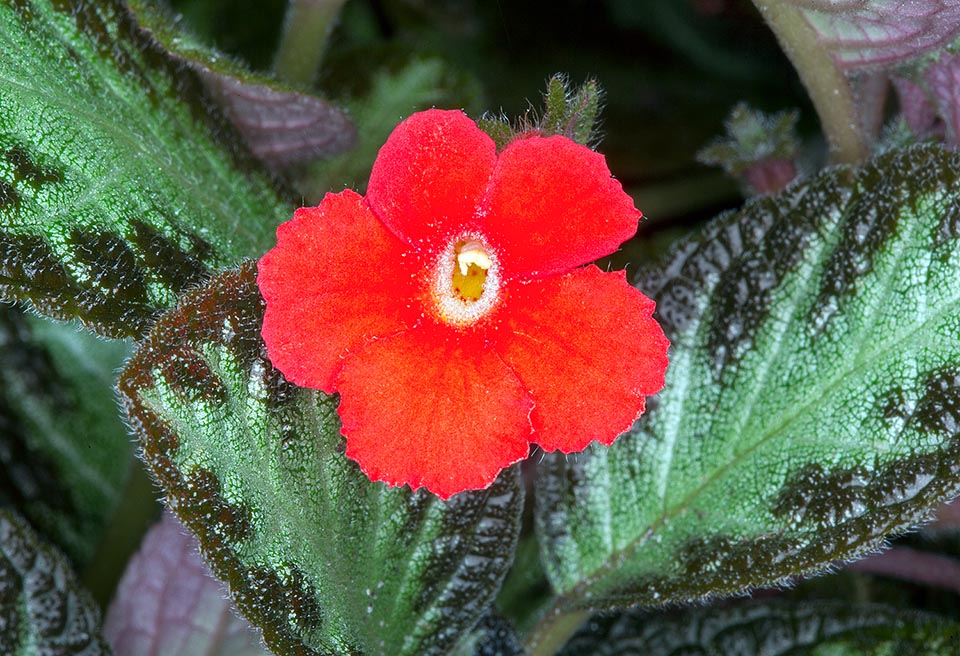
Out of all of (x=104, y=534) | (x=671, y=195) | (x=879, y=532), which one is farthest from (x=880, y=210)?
(x=104, y=534)

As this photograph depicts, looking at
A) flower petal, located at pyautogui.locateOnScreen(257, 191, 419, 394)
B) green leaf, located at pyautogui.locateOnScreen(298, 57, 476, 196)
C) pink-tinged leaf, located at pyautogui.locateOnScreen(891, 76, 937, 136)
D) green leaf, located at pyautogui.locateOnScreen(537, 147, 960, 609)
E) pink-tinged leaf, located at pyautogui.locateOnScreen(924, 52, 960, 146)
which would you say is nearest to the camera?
flower petal, located at pyautogui.locateOnScreen(257, 191, 419, 394)

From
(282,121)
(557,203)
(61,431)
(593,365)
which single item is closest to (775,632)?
(593,365)

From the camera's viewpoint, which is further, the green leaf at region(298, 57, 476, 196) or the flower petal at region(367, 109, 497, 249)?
the green leaf at region(298, 57, 476, 196)

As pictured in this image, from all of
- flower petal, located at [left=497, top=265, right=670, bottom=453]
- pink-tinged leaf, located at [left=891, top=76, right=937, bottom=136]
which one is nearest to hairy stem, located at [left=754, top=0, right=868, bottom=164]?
pink-tinged leaf, located at [left=891, top=76, right=937, bottom=136]

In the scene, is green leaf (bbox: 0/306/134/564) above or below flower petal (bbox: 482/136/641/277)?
above

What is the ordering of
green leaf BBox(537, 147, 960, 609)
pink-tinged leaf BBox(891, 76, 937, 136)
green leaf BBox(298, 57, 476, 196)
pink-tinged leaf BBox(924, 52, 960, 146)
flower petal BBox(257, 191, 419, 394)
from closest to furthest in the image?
flower petal BBox(257, 191, 419, 394), green leaf BBox(537, 147, 960, 609), pink-tinged leaf BBox(924, 52, 960, 146), pink-tinged leaf BBox(891, 76, 937, 136), green leaf BBox(298, 57, 476, 196)

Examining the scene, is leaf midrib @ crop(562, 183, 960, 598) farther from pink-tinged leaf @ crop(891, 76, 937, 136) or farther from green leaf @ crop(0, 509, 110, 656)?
green leaf @ crop(0, 509, 110, 656)

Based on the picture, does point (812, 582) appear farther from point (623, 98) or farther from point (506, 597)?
point (623, 98)

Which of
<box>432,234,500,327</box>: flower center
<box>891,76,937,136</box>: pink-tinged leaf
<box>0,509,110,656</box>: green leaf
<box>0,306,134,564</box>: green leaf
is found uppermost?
<box>891,76,937,136</box>: pink-tinged leaf
